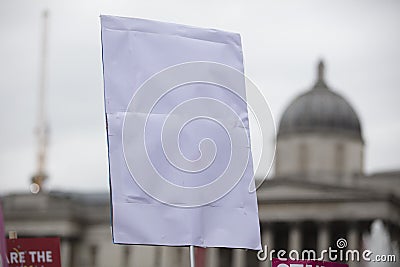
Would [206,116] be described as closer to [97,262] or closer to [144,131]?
[144,131]

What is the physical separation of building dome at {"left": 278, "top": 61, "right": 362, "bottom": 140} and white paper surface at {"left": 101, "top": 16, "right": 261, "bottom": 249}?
95879 millimetres

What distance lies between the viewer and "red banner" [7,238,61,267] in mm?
17172

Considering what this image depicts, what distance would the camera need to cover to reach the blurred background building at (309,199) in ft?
347

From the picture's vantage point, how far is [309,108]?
4387 inches

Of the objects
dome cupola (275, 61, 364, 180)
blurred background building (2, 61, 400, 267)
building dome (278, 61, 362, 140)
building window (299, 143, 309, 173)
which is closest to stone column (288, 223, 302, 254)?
blurred background building (2, 61, 400, 267)

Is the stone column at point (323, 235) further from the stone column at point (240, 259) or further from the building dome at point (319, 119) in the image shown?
the stone column at point (240, 259)

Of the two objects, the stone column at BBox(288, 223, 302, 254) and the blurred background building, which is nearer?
the blurred background building

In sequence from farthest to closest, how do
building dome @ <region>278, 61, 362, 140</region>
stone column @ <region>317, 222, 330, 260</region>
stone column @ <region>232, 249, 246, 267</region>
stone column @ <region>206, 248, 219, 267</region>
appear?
stone column @ <region>206, 248, 219, 267</region> < stone column @ <region>232, 249, 246, 267</region> < building dome @ <region>278, 61, 362, 140</region> < stone column @ <region>317, 222, 330, 260</region>

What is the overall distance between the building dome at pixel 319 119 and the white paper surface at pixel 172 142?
95879 millimetres

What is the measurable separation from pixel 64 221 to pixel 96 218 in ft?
11.2

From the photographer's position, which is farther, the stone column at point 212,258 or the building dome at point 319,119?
the stone column at point 212,258

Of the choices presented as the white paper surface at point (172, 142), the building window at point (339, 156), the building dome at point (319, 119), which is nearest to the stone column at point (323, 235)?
the building window at point (339, 156)

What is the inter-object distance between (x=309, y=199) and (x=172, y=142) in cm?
9401

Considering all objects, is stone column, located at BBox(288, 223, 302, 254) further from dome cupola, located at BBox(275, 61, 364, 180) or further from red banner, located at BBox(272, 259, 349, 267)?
red banner, located at BBox(272, 259, 349, 267)
